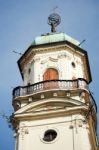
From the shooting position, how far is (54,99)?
26.6 metres

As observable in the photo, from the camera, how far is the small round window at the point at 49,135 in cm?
2515

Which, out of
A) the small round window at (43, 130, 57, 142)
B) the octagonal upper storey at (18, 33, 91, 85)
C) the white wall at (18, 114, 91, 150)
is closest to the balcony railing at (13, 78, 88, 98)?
the octagonal upper storey at (18, 33, 91, 85)

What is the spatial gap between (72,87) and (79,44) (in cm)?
482

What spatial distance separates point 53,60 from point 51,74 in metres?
1.07

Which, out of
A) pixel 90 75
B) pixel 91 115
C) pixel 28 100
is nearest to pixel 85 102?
pixel 91 115

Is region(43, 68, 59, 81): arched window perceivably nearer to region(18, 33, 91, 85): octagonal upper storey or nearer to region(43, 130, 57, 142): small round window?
region(18, 33, 91, 85): octagonal upper storey

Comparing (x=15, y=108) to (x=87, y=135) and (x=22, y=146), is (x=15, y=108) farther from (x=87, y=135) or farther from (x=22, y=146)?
(x=87, y=135)

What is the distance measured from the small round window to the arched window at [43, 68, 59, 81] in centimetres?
421

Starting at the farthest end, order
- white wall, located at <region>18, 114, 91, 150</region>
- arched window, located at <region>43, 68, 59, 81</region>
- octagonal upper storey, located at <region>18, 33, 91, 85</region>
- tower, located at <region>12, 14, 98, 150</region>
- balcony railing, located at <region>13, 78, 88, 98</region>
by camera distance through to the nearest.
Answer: octagonal upper storey, located at <region>18, 33, 91, 85</region> → arched window, located at <region>43, 68, 59, 81</region> → balcony railing, located at <region>13, 78, 88, 98</region> → tower, located at <region>12, 14, 98, 150</region> → white wall, located at <region>18, 114, 91, 150</region>

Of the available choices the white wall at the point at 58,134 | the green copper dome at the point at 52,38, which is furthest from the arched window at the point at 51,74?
the white wall at the point at 58,134

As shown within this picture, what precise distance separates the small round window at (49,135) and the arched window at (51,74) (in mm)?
4211

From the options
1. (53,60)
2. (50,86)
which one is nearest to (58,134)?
(50,86)

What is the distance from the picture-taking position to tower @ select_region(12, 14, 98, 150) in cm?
2508

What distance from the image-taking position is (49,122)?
2595 centimetres
